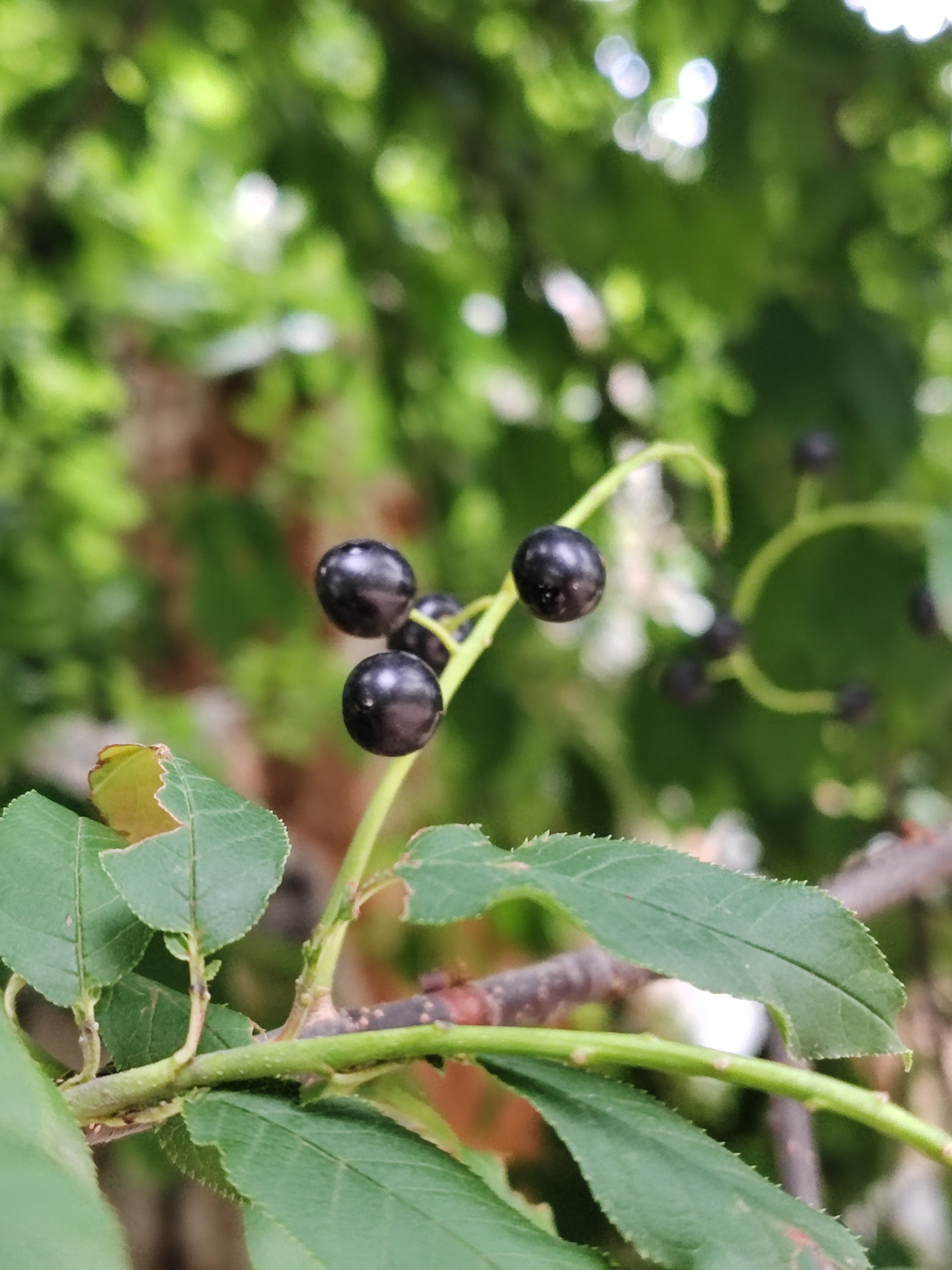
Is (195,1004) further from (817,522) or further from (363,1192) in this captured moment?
(817,522)

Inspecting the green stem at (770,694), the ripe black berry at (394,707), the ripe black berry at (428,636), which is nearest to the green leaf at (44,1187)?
the ripe black berry at (394,707)

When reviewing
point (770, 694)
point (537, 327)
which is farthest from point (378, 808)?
point (537, 327)

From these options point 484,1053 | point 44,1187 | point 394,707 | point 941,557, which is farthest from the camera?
point 941,557

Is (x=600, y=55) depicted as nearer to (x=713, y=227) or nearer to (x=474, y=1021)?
(x=713, y=227)

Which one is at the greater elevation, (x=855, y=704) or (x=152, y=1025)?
(x=855, y=704)

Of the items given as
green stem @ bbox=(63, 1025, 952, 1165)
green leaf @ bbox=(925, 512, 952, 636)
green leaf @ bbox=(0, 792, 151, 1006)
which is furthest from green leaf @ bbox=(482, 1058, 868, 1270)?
green leaf @ bbox=(925, 512, 952, 636)

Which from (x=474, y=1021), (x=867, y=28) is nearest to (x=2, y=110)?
(x=867, y=28)

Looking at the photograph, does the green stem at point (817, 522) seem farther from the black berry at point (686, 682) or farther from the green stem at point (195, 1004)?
the green stem at point (195, 1004)

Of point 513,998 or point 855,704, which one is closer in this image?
point 513,998
